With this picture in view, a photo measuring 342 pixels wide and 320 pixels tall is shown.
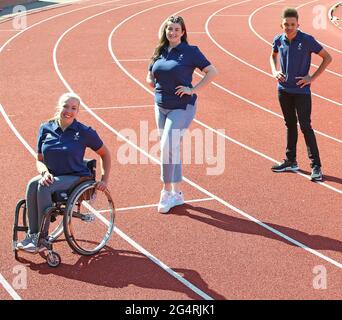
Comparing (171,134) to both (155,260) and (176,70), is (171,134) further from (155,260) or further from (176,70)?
(155,260)

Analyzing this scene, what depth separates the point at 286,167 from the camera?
7.23 m

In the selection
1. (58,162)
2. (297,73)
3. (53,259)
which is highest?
(297,73)

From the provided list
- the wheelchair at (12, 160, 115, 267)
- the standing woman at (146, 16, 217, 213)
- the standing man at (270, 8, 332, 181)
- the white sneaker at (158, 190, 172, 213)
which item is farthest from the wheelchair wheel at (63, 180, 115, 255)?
the standing man at (270, 8, 332, 181)

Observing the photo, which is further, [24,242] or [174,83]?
[174,83]

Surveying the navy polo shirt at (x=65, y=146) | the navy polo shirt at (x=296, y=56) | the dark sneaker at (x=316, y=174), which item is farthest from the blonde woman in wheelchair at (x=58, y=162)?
the dark sneaker at (x=316, y=174)

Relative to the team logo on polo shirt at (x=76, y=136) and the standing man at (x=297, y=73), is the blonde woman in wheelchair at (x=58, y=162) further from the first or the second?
the standing man at (x=297, y=73)

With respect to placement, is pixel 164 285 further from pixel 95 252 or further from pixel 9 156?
pixel 9 156

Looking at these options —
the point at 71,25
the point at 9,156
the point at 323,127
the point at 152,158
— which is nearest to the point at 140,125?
the point at 152,158

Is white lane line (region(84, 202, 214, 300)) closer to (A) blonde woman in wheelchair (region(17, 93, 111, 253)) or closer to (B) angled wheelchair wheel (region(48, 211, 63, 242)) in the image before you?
(B) angled wheelchair wheel (region(48, 211, 63, 242))

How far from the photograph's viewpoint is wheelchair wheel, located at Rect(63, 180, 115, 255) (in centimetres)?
485

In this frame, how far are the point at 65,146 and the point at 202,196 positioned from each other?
6.55 feet

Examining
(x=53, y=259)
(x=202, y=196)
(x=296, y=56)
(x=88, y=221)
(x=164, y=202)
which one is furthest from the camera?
(x=296, y=56)

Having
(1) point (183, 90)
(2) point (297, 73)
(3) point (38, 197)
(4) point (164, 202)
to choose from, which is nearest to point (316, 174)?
(2) point (297, 73)

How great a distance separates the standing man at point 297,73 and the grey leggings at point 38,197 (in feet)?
9.60
